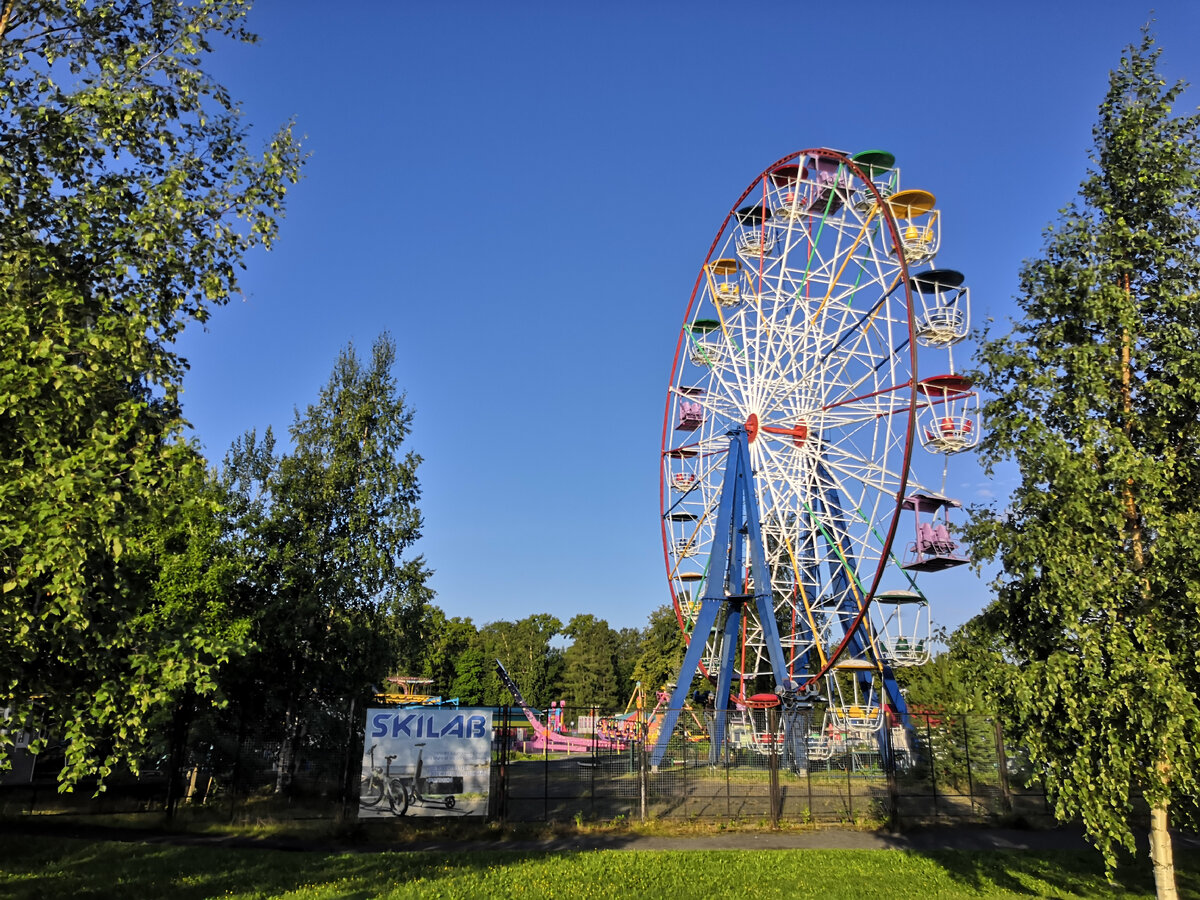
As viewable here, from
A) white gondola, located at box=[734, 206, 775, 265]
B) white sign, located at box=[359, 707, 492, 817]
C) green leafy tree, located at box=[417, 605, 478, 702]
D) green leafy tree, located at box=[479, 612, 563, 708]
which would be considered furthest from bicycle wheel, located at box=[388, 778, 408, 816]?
green leafy tree, located at box=[479, 612, 563, 708]

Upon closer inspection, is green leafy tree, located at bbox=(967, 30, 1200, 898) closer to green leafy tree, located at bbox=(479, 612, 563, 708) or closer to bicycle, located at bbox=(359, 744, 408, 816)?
bicycle, located at bbox=(359, 744, 408, 816)

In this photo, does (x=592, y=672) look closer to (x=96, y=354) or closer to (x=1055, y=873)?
(x=1055, y=873)

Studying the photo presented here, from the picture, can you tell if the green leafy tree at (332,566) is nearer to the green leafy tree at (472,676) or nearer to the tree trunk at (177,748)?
the tree trunk at (177,748)

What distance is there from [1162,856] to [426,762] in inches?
439

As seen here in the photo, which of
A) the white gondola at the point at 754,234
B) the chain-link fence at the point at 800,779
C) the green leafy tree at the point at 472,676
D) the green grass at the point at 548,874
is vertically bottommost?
the green grass at the point at 548,874

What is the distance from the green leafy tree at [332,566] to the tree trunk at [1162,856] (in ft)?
50.6

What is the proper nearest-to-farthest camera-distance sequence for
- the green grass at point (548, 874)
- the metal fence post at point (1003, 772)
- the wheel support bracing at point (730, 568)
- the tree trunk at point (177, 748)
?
1. the green grass at point (548, 874)
2. the tree trunk at point (177, 748)
3. the metal fence post at point (1003, 772)
4. the wheel support bracing at point (730, 568)

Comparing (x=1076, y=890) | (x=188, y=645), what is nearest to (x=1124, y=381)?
(x=1076, y=890)

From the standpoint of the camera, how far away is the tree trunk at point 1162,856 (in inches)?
319

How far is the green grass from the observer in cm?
1052

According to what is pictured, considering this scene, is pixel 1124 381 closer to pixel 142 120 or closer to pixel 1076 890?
pixel 1076 890

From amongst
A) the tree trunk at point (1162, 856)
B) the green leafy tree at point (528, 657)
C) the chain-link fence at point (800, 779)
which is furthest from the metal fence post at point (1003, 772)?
the green leafy tree at point (528, 657)

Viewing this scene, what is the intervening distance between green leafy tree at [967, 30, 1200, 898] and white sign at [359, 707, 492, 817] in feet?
30.6

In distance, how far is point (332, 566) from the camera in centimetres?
2120
